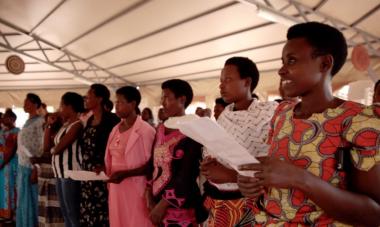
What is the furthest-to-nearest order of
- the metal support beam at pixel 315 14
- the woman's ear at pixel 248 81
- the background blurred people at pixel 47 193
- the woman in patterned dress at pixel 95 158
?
the metal support beam at pixel 315 14 < the background blurred people at pixel 47 193 < the woman in patterned dress at pixel 95 158 < the woman's ear at pixel 248 81

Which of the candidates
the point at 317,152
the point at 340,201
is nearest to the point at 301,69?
the point at 317,152

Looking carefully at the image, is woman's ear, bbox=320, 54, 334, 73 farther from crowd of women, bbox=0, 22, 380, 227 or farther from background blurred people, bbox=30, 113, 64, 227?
background blurred people, bbox=30, 113, 64, 227

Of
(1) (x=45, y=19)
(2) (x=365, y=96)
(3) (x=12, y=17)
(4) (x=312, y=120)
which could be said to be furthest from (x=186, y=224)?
(3) (x=12, y=17)

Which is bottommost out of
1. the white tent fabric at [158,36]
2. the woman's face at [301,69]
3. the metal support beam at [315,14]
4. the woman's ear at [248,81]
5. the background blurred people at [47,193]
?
the background blurred people at [47,193]

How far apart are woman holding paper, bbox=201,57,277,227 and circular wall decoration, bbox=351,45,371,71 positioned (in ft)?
12.8

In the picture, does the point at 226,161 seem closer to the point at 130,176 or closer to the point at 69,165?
the point at 130,176

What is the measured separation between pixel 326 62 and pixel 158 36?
5.91m

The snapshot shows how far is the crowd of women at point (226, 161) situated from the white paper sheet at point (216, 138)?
4cm

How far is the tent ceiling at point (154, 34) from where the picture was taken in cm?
511

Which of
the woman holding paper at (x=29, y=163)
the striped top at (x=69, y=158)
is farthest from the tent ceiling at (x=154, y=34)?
the striped top at (x=69, y=158)

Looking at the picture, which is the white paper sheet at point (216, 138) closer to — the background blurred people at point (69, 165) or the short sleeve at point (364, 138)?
the short sleeve at point (364, 138)

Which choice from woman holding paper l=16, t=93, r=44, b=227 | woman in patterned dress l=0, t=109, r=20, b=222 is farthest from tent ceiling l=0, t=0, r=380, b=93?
woman holding paper l=16, t=93, r=44, b=227

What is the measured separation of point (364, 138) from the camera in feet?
2.89

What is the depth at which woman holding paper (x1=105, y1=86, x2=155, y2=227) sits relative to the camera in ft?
7.98
